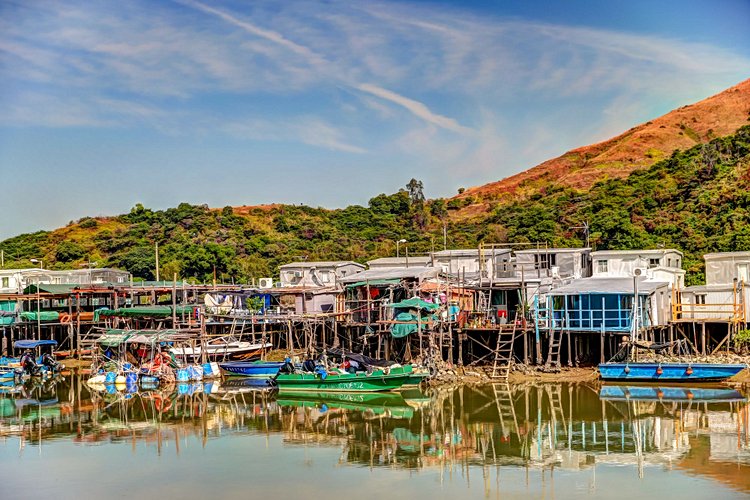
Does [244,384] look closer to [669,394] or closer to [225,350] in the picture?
[225,350]

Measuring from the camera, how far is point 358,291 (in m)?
49.3

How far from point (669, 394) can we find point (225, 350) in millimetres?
24037

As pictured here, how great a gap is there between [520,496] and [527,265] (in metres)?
33.2

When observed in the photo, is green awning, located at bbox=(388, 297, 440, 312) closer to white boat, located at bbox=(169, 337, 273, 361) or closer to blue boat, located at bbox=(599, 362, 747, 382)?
blue boat, located at bbox=(599, 362, 747, 382)

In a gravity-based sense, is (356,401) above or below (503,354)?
below

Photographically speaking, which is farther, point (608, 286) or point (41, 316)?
point (41, 316)

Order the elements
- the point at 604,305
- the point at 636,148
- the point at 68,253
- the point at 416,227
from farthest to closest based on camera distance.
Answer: the point at 636,148
the point at 416,227
the point at 68,253
the point at 604,305

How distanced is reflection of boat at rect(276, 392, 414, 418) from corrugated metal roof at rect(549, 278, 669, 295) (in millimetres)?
11238

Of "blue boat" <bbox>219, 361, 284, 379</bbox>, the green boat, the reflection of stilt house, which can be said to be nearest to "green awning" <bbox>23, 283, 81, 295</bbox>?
"blue boat" <bbox>219, 361, 284, 379</bbox>

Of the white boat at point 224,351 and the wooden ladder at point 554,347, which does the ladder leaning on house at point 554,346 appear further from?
the white boat at point 224,351

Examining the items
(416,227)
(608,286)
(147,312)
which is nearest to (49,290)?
(147,312)

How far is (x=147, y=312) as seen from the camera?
51.6 metres

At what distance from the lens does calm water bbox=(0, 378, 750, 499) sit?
24672 mm

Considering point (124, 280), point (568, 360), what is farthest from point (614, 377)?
point (124, 280)
